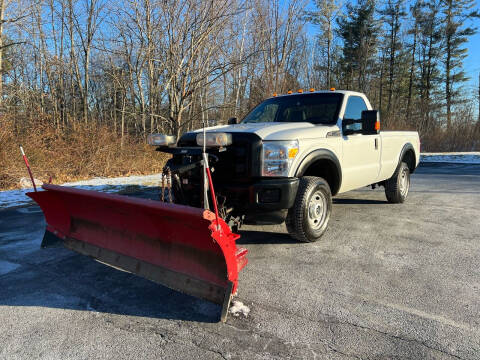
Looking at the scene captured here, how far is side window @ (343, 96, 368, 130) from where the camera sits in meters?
5.08

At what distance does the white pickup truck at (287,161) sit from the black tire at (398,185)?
1232 millimetres

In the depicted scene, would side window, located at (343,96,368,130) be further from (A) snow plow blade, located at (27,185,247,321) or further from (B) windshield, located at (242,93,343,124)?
(A) snow plow blade, located at (27,185,247,321)

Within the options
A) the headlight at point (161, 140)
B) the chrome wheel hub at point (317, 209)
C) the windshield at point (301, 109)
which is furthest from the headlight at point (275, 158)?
the windshield at point (301, 109)

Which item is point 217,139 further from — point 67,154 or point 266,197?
point 67,154

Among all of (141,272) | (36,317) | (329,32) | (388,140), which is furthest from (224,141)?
(329,32)

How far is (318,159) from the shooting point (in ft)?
14.1

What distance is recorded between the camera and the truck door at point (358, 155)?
16.2 ft

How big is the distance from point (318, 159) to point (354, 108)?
154 cm

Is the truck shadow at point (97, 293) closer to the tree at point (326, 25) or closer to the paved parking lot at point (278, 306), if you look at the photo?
the paved parking lot at point (278, 306)

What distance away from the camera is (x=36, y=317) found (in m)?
2.74

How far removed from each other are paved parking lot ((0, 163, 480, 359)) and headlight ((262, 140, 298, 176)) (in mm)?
988

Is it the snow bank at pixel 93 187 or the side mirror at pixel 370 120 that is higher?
the side mirror at pixel 370 120

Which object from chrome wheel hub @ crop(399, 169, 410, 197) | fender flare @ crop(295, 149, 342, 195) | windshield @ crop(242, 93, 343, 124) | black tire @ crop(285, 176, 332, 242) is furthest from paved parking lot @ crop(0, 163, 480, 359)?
chrome wheel hub @ crop(399, 169, 410, 197)

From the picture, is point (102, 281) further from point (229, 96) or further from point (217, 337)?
point (229, 96)
